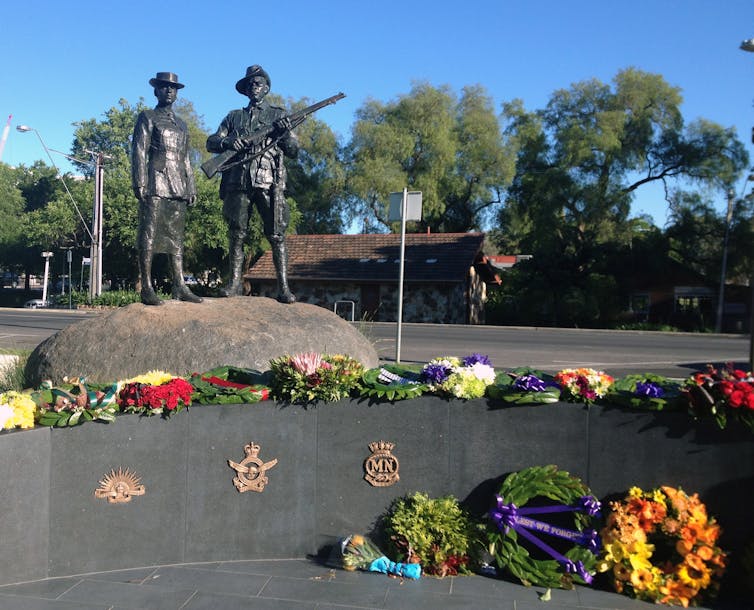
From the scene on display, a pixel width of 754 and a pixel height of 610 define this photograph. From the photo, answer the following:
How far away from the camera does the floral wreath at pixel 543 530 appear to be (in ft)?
13.8

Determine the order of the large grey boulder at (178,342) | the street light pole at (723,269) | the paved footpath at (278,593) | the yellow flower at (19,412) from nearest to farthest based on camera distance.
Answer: the paved footpath at (278,593) → the yellow flower at (19,412) → the large grey boulder at (178,342) → the street light pole at (723,269)

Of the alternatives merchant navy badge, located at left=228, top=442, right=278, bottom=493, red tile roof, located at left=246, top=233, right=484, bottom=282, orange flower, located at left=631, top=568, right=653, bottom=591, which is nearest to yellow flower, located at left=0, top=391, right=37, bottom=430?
merchant navy badge, located at left=228, top=442, right=278, bottom=493

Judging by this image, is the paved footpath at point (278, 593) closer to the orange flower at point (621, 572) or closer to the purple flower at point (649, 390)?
the orange flower at point (621, 572)

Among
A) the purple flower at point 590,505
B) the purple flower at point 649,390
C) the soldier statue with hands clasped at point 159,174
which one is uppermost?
the soldier statue with hands clasped at point 159,174

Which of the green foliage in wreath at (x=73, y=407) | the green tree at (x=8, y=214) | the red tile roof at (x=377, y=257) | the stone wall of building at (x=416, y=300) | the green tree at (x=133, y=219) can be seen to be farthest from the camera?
the green tree at (x=8, y=214)

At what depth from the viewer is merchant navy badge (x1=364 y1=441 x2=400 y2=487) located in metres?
4.67

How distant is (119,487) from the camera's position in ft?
14.5

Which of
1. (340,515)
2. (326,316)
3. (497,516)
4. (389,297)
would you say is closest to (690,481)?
(497,516)

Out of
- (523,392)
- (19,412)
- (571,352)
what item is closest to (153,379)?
(19,412)

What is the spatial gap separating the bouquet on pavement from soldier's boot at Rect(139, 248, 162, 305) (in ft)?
12.3

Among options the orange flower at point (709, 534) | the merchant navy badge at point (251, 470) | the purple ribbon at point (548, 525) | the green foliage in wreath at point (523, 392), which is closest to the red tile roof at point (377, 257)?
the green foliage in wreath at point (523, 392)

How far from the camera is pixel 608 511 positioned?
14.3ft

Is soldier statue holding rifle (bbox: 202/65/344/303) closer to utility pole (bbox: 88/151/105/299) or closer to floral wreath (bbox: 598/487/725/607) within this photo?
floral wreath (bbox: 598/487/725/607)

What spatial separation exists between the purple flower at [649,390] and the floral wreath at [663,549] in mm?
563
